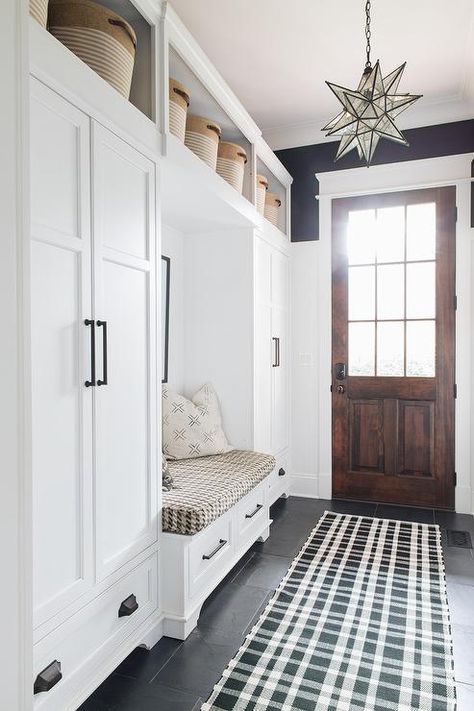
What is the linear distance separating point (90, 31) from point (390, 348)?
9.75ft

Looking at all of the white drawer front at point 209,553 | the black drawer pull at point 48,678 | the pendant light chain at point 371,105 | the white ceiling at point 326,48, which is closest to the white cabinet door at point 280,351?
the white ceiling at point 326,48

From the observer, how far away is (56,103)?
1.49m

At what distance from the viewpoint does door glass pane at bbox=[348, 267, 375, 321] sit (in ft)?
13.1

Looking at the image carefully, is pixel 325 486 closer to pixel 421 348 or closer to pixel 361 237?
pixel 421 348

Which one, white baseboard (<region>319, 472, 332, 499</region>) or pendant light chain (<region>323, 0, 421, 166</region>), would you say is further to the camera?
white baseboard (<region>319, 472, 332, 499</region>)

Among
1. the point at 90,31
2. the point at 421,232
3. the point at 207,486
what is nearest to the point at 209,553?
the point at 207,486

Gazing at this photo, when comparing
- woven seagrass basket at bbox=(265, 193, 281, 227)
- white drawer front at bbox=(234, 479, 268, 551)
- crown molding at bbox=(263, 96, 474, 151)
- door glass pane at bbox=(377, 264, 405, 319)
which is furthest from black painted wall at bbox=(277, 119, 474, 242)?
white drawer front at bbox=(234, 479, 268, 551)

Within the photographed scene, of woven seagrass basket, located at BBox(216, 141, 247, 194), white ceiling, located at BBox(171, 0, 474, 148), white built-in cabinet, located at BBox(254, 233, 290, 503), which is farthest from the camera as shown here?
white built-in cabinet, located at BBox(254, 233, 290, 503)

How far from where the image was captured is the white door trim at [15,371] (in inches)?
39.4

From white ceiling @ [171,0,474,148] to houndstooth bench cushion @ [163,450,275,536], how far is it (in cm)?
244

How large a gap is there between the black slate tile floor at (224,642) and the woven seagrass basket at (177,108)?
84.7 inches

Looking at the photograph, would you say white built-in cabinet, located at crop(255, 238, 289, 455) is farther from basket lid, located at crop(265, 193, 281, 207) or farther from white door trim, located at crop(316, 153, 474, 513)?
white door trim, located at crop(316, 153, 474, 513)

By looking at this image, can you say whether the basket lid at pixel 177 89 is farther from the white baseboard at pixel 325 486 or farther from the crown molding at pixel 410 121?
the white baseboard at pixel 325 486

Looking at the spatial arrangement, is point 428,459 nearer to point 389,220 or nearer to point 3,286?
point 389,220
